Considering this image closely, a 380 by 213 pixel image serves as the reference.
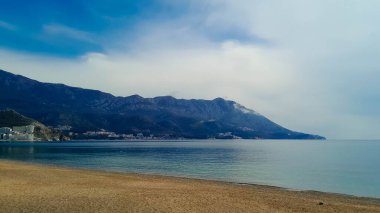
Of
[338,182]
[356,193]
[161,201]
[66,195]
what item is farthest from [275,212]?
[338,182]

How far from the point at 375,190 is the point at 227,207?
26864 mm

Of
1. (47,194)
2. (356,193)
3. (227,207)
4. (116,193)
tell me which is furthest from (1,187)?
(356,193)

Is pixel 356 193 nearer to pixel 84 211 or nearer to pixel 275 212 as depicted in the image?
pixel 275 212

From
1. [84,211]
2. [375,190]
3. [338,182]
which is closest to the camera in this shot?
[84,211]

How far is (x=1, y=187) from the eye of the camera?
2764cm

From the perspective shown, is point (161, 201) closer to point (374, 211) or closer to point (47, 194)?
point (47, 194)

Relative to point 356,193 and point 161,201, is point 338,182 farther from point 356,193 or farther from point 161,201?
point 161,201

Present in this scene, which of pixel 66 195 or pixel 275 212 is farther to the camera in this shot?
pixel 66 195

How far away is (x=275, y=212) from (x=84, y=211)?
10.7 m

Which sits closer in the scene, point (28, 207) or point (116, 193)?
point (28, 207)

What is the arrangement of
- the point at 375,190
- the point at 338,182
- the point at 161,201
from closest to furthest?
the point at 161,201 → the point at 375,190 → the point at 338,182

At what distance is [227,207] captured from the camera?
2314cm

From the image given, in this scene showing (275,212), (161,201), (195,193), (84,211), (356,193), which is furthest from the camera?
(356,193)

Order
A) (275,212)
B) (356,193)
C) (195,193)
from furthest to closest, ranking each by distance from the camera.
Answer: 1. (356,193)
2. (195,193)
3. (275,212)
